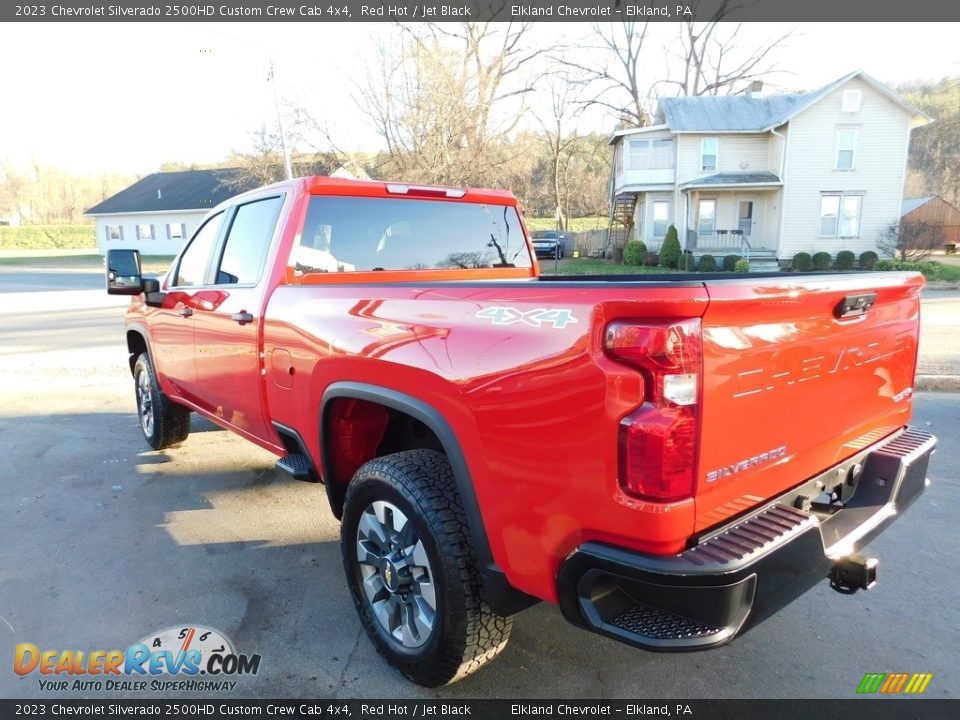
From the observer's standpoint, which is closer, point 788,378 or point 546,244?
point 788,378

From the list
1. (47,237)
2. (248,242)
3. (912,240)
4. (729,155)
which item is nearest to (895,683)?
(248,242)

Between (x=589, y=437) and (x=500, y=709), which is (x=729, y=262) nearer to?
(x=500, y=709)

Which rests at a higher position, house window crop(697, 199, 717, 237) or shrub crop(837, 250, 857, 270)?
house window crop(697, 199, 717, 237)

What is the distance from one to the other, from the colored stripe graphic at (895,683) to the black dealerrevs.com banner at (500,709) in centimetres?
6

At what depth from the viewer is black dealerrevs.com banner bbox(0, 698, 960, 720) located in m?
2.32

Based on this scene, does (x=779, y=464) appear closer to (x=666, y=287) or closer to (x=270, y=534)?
Result: (x=666, y=287)

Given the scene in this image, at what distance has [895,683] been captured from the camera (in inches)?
97.0

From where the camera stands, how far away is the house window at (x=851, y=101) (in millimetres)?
26484

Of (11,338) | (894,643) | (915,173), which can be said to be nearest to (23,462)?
(894,643)

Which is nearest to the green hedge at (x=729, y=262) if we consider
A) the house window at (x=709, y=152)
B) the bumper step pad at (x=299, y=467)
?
the house window at (x=709, y=152)

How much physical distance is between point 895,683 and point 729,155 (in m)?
30.9

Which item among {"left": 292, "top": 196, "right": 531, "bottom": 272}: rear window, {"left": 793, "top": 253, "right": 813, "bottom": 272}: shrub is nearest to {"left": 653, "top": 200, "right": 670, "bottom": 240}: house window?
{"left": 793, "top": 253, "right": 813, "bottom": 272}: shrub

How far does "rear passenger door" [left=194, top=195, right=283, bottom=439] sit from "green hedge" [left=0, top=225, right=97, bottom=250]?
70.2m

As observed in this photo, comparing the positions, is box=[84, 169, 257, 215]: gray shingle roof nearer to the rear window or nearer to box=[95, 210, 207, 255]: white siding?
box=[95, 210, 207, 255]: white siding
